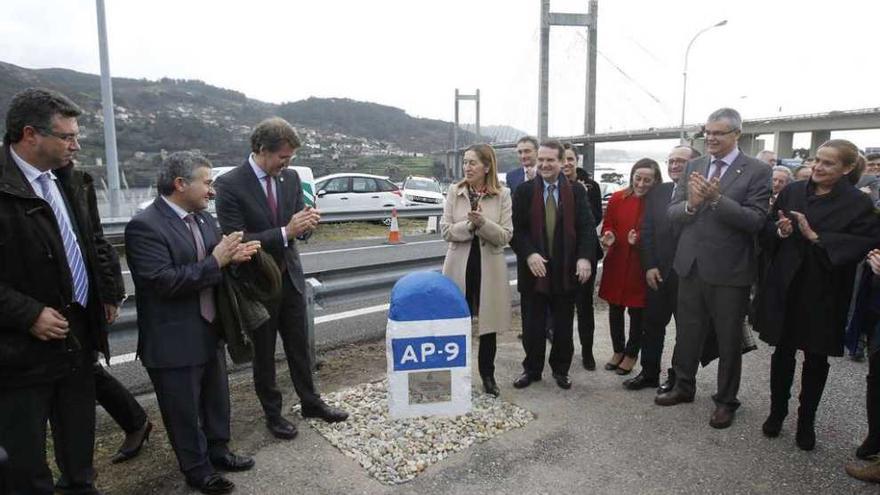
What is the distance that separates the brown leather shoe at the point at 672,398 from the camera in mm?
3543

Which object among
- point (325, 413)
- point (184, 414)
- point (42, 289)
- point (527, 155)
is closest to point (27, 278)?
point (42, 289)

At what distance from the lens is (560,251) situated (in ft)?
12.4

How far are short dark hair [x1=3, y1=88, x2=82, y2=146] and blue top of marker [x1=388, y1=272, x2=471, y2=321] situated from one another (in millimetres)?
1812

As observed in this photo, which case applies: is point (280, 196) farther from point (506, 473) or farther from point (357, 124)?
point (357, 124)

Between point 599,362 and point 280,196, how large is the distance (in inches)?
110

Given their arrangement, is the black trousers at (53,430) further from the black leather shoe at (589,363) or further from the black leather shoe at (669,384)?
the black leather shoe at (669,384)

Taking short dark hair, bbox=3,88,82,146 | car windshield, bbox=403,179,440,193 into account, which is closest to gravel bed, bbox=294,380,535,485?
short dark hair, bbox=3,88,82,146

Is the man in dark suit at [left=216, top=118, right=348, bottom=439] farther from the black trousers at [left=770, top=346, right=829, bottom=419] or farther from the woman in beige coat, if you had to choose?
the black trousers at [left=770, top=346, right=829, bottom=419]

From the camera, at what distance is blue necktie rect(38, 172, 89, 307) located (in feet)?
7.17

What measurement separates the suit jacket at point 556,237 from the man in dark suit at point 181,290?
6.27ft

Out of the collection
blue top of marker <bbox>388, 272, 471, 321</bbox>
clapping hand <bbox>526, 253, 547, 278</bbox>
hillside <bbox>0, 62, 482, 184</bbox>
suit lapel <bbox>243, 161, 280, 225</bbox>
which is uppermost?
hillside <bbox>0, 62, 482, 184</bbox>

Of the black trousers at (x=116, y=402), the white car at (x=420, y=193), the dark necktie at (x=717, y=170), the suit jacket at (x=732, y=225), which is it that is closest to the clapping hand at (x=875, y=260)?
the suit jacket at (x=732, y=225)

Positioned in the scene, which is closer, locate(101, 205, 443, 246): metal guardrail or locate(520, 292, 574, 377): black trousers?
locate(520, 292, 574, 377): black trousers

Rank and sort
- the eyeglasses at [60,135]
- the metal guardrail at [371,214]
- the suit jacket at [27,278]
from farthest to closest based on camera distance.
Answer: the metal guardrail at [371,214], the eyeglasses at [60,135], the suit jacket at [27,278]
